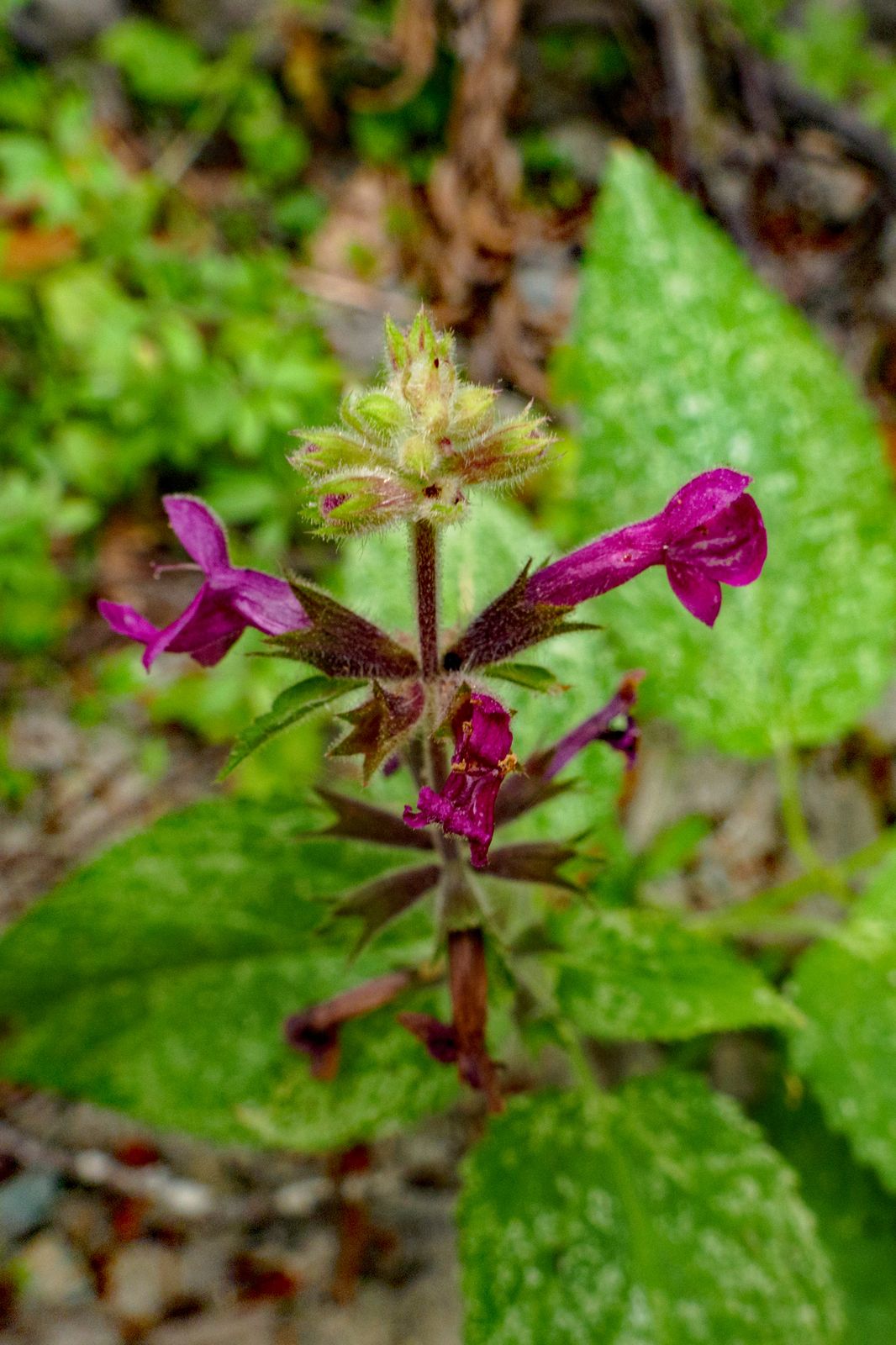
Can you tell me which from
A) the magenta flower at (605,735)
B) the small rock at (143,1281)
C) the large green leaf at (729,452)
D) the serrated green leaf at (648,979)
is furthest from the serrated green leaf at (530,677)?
the small rock at (143,1281)

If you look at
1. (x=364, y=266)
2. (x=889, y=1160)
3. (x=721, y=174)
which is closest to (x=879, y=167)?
(x=721, y=174)

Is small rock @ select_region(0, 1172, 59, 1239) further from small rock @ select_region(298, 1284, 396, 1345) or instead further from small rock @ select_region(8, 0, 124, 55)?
small rock @ select_region(8, 0, 124, 55)

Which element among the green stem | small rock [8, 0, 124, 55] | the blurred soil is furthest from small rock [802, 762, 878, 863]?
small rock [8, 0, 124, 55]

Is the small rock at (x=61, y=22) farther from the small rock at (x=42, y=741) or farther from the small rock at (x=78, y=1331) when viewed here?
the small rock at (x=78, y=1331)

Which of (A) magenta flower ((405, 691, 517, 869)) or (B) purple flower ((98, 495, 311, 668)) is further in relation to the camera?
(B) purple flower ((98, 495, 311, 668))

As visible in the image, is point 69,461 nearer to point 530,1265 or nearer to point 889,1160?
point 530,1265
